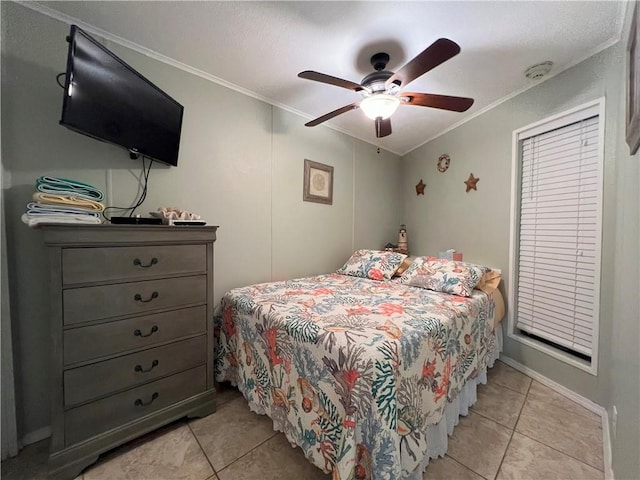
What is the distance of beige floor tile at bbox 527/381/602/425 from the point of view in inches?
64.6

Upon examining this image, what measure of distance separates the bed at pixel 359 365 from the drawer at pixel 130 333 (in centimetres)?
31

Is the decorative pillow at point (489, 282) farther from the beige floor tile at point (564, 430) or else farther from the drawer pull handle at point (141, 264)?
the drawer pull handle at point (141, 264)

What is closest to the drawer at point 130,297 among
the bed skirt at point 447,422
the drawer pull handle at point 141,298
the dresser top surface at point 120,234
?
the drawer pull handle at point 141,298

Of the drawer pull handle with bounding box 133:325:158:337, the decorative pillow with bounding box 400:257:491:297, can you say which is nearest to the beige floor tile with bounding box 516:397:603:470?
the decorative pillow with bounding box 400:257:491:297

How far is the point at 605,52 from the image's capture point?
1650 mm

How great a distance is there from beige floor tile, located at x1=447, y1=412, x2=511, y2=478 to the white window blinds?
3.11 ft

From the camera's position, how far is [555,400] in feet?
5.82

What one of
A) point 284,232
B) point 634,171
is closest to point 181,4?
point 284,232

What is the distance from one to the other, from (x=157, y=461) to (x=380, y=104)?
2.42m

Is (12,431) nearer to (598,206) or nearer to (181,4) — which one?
(181,4)

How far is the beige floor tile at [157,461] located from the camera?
120 cm

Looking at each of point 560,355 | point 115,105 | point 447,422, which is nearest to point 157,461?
point 447,422

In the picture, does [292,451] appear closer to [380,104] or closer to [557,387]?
[557,387]

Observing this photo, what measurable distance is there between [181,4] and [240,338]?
2.03m
